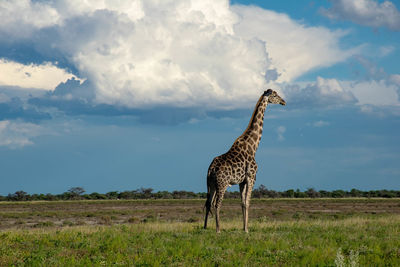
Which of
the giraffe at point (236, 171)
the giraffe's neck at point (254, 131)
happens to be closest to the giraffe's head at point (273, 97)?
the giraffe's neck at point (254, 131)

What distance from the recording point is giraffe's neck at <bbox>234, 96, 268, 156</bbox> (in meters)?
19.8

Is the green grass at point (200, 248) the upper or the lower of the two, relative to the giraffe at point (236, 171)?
lower

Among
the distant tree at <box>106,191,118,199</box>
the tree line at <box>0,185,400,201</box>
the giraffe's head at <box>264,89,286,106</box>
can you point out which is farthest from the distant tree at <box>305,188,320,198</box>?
the giraffe's head at <box>264,89,286,106</box>

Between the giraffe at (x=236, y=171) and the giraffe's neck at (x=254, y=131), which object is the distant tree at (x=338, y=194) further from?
the giraffe at (x=236, y=171)

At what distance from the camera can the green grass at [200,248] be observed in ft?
41.9

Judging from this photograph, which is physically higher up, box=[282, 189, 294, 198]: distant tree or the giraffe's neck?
the giraffe's neck

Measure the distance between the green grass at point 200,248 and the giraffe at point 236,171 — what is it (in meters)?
1.40

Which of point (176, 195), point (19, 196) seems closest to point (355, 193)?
point (176, 195)

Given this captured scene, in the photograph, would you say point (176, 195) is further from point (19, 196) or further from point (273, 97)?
point (273, 97)

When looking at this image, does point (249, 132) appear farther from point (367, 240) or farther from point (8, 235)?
point (8, 235)

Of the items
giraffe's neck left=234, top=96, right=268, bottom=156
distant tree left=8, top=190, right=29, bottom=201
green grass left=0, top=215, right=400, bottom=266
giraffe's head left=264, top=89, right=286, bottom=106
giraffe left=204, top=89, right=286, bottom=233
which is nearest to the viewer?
green grass left=0, top=215, right=400, bottom=266

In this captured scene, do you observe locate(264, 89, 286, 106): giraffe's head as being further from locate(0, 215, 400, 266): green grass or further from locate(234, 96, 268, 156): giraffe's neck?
locate(0, 215, 400, 266): green grass

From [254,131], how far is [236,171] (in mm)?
2932

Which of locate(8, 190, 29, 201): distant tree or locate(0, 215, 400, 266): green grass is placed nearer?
locate(0, 215, 400, 266): green grass
